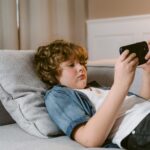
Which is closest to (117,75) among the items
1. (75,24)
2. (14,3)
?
(14,3)

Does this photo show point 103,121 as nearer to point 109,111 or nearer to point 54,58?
point 109,111

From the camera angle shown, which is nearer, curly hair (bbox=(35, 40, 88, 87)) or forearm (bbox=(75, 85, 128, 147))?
forearm (bbox=(75, 85, 128, 147))

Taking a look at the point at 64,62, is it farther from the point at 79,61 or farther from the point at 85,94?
the point at 85,94

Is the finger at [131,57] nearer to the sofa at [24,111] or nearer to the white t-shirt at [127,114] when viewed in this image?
the white t-shirt at [127,114]

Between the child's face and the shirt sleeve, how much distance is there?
10cm

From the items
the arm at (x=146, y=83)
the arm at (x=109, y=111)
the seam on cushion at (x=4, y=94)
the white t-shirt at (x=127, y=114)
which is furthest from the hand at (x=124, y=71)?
the seam on cushion at (x=4, y=94)

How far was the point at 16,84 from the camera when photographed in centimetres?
135

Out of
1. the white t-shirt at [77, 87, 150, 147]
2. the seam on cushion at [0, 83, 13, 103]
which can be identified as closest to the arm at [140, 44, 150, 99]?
the white t-shirt at [77, 87, 150, 147]

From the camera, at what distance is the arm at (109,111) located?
1082 millimetres

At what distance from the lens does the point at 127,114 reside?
1.18m

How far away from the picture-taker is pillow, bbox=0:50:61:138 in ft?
4.10

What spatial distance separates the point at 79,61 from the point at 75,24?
151cm

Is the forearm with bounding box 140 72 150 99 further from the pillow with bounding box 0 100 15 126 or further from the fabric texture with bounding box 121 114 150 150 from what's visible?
the pillow with bounding box 0 100 15 126

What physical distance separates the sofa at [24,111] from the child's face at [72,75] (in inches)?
3.9
